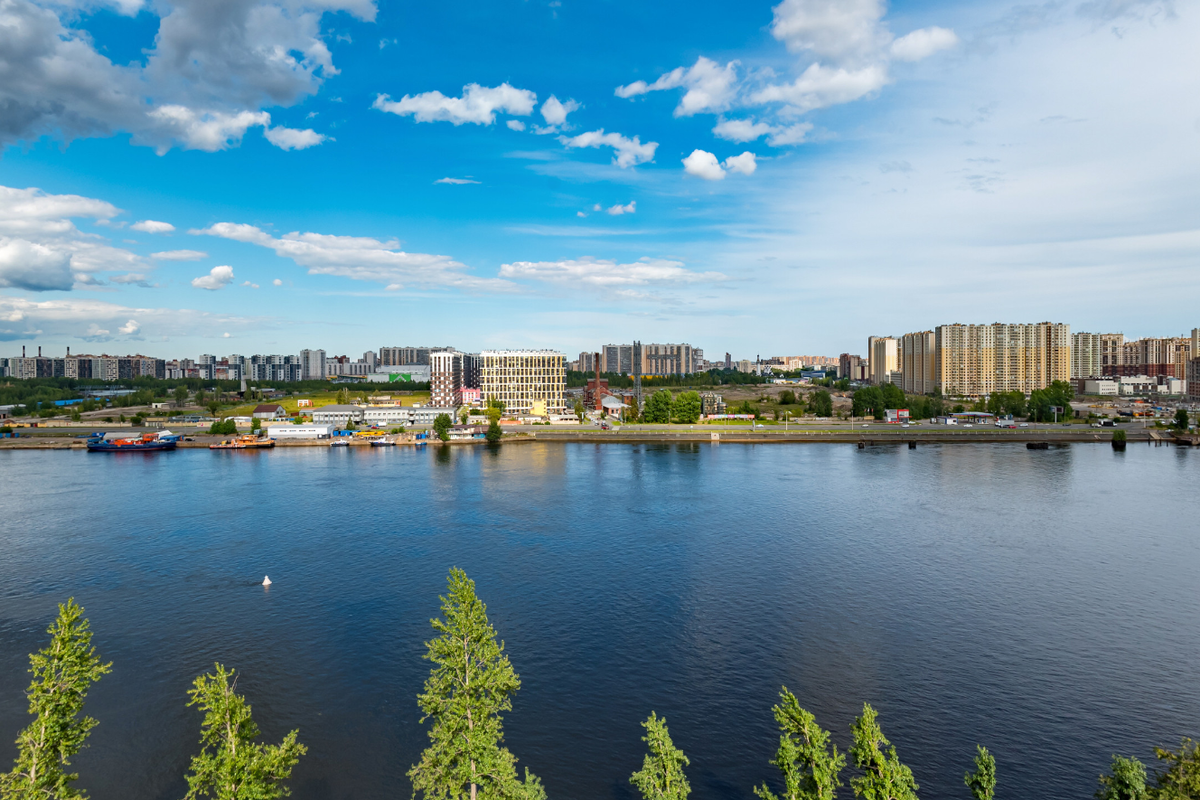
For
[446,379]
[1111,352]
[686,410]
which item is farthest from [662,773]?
[1111,352]

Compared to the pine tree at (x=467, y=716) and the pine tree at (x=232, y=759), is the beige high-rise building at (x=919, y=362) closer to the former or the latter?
the pine tree at (x=467, y=716)

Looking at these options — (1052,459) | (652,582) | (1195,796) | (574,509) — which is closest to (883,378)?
(1052,459)

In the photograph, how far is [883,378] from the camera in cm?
9456

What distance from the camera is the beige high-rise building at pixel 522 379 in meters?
54.3

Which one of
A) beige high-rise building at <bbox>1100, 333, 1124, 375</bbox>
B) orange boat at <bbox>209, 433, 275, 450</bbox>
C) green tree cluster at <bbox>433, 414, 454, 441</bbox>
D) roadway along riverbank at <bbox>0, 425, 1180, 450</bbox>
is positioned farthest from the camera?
beige high-rise building at <bbox>1100, 333, 1124, 375</bbox>

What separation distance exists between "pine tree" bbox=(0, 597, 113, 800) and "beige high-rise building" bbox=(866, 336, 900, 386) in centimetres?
9622

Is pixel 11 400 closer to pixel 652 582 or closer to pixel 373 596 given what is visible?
pixel 373 596

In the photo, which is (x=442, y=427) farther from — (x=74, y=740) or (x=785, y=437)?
(x=74, y=740)

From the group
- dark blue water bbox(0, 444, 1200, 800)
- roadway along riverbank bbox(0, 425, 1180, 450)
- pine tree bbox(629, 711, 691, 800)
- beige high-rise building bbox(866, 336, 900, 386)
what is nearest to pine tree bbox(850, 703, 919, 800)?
pine tree bbox(629, 711, 691, 800)

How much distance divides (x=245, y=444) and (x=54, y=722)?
1490 inches

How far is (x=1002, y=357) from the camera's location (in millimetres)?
69000

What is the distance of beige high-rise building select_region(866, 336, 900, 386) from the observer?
308 feet

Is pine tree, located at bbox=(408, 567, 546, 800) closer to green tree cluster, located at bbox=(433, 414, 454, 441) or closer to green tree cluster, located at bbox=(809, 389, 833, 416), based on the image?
green tree cluster, located at bbox=(433, 414, 454, 441)

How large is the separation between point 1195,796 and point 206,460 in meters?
39.8
